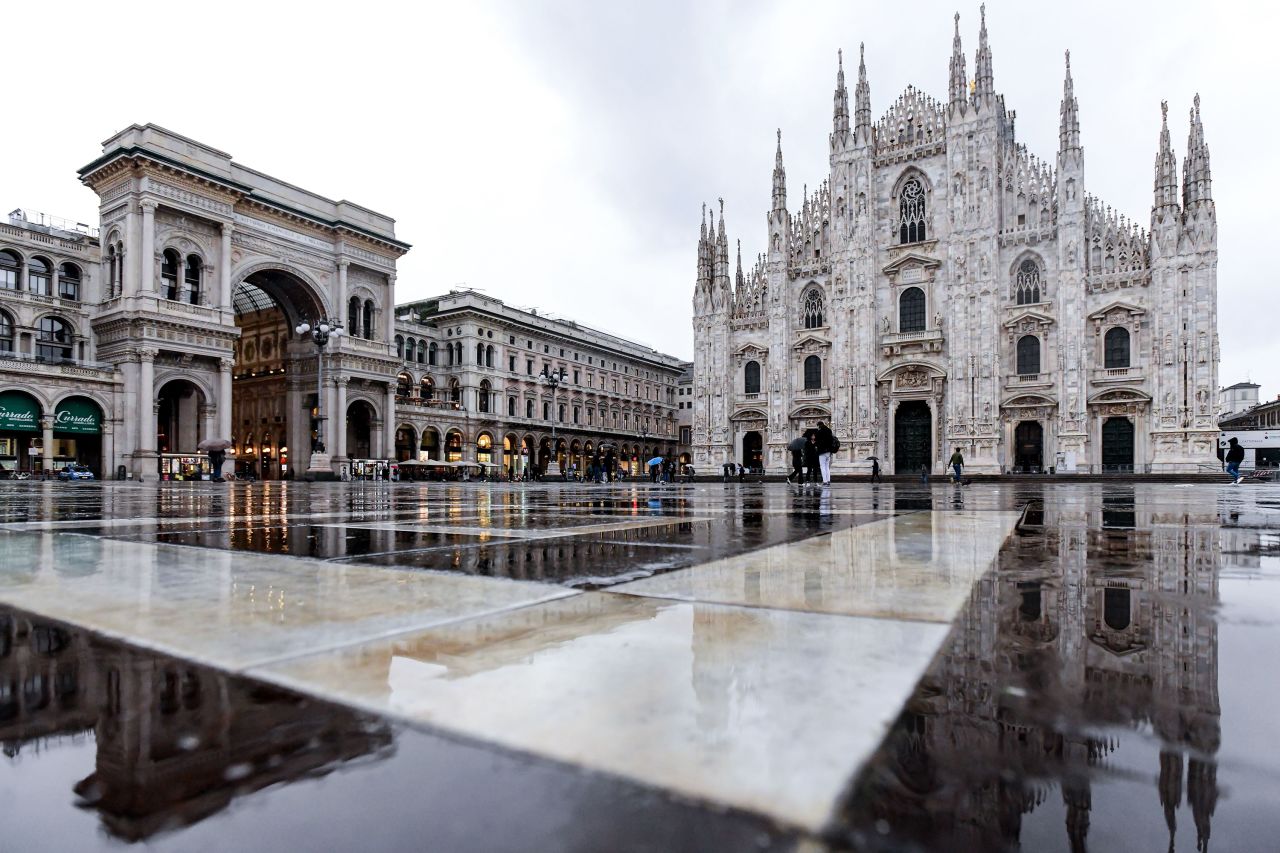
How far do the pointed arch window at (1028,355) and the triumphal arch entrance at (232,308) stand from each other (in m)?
28.4

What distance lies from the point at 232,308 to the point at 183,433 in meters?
6.48

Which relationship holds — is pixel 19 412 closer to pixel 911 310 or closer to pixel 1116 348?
pixel 911 310

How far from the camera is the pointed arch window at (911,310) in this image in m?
32.6

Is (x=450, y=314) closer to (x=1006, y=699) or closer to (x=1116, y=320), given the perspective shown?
(x=1116, y=320)

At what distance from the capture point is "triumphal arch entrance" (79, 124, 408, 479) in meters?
30.2

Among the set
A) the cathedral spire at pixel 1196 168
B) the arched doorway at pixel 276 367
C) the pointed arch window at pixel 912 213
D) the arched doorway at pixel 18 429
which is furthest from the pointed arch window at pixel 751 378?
the arched doorway at pixel 18 429

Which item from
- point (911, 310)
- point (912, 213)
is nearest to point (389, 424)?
point (911, 310)

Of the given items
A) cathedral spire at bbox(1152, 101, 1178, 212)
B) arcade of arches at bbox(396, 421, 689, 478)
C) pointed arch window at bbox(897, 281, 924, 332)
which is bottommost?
arcade of arches at bbox(396, 421, 689, 478)

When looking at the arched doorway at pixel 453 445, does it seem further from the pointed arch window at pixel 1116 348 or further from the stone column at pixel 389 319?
the pointed arch window at pixel 1116 348

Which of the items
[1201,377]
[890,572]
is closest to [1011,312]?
[1201,377]

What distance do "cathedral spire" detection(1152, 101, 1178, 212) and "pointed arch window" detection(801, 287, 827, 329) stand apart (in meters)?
13.6

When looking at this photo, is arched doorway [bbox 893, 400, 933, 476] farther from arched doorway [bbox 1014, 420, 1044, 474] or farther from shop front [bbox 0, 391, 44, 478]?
shop front [bbox 0, 391, 44, 478]

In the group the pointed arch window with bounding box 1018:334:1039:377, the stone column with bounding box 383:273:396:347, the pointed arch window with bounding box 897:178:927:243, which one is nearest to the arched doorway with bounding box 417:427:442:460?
the stone column with bounding box 383:273:396:347

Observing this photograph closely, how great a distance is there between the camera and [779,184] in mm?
35250
